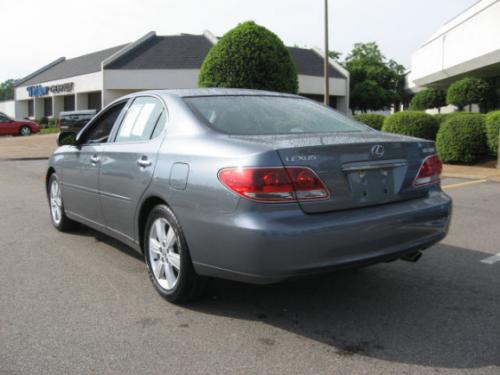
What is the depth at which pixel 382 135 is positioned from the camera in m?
4.03

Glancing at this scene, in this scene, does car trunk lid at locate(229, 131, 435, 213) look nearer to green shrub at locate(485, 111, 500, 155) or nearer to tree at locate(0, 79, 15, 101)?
green shrub at locate(485, 111, 500, 155)

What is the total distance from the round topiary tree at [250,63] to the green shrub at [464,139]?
19.0 feet

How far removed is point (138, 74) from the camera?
44.0 m

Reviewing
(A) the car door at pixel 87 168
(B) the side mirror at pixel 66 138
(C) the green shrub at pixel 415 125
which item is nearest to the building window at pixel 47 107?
(C) the green shrub at pixel 415 125

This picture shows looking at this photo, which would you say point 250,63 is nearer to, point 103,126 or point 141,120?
point 103,126

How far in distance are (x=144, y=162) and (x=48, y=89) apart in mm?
56848

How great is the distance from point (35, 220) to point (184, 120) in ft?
13.1

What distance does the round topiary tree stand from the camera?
17456 mm

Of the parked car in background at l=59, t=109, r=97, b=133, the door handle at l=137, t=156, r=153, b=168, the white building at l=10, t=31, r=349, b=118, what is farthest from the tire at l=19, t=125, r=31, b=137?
the door handle at l=137, t=156, r=153, b=168

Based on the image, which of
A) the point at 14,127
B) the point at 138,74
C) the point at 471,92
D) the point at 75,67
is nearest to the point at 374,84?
the point at 138,74

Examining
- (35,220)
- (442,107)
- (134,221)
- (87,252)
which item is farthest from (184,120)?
(442,107)

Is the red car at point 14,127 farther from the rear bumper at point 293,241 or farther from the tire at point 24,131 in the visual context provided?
the rear bumper at point 293,241

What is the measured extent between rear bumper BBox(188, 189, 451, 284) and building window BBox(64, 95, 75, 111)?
5585cm

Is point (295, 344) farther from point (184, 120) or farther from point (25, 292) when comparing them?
point (25, 292)
